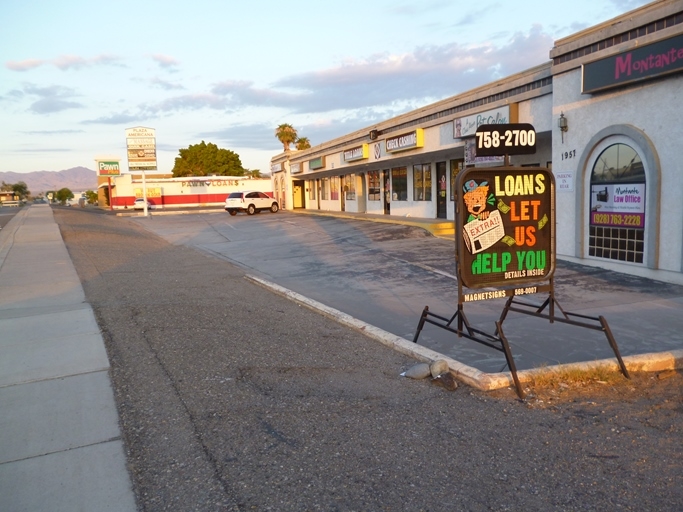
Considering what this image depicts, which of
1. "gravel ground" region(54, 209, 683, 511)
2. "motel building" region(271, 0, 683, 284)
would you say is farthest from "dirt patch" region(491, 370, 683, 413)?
"motel building" region(271, 0, 683, 284)

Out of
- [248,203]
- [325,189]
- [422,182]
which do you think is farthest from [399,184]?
[248,203]

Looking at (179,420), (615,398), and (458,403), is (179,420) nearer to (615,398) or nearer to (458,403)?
(458,403)

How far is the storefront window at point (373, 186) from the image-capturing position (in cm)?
3247

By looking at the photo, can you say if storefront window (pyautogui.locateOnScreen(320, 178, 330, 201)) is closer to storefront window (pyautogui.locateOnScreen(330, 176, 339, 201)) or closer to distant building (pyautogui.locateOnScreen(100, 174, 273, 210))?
storefront window (pyautogui.locateOnScreen(330, 176, 339, 201))

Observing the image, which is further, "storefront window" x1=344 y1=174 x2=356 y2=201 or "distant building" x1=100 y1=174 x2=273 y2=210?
"distant building" x1=100 y1=174 x2=273 y2=210

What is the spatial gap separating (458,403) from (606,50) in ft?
33.7

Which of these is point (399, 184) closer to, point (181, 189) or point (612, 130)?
point (612, 130)

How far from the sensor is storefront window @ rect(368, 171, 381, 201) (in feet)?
107

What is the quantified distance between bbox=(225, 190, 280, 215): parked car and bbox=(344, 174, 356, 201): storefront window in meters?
6.65

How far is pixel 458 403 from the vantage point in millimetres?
5305

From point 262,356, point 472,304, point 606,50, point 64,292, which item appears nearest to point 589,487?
point 262,356

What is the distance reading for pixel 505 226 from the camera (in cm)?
648

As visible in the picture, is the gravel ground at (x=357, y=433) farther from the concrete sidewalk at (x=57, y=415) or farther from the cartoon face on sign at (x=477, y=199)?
the cartoon face on sign at (x=477, y=199)

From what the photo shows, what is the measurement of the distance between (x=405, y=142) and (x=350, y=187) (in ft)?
43.5
